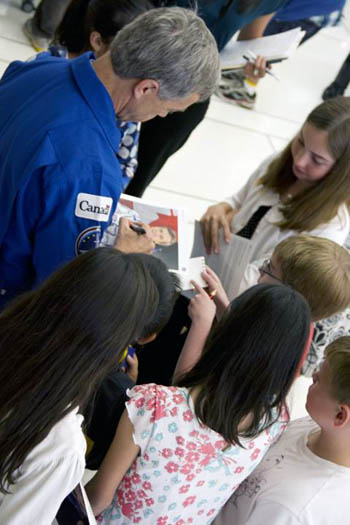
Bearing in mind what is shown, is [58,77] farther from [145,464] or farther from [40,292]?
[145,464]

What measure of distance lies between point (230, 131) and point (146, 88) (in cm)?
308

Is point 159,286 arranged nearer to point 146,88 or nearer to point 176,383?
point 176,383

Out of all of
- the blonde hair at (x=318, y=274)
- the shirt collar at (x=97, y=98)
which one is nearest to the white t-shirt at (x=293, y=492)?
the blonde hair at (x=318, y=274)

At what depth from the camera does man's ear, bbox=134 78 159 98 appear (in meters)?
1.47

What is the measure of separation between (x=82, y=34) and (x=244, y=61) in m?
1.20

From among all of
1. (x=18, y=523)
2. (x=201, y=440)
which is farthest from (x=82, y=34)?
(x=18, y=523)

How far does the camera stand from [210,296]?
1.89m

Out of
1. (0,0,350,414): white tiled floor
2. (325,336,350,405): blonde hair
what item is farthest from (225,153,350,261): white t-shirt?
(0,0,350,414): white tiled floor

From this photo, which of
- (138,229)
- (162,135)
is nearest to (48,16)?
(162,135)

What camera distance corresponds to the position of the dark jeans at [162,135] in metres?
2.46

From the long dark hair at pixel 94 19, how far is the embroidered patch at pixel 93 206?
742 millimetres

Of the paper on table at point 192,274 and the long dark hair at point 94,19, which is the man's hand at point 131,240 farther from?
the long dark hair at point 94,19

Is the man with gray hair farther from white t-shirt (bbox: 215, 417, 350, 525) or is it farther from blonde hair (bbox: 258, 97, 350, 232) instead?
white t-shirt (bbox: 215, 417, 350, 525)

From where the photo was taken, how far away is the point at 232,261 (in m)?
2.10
